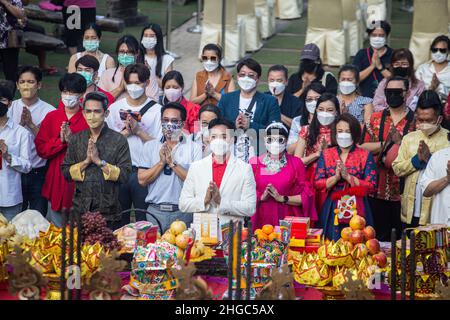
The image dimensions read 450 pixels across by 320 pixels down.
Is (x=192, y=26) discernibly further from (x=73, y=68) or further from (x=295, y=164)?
(x=295, y=164)

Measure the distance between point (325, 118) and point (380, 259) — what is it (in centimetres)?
212

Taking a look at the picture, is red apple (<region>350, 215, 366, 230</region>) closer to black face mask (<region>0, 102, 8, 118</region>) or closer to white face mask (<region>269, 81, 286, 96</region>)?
white face mask (<region>269, 81, 286, 96</region>)

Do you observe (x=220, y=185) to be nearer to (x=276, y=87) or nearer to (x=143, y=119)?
(x=143, y=119)

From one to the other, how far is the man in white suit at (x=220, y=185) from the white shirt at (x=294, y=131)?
1.32 m

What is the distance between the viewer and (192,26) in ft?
55.5

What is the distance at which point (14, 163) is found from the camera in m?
9.27

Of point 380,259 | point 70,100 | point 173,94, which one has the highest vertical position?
point 173,94

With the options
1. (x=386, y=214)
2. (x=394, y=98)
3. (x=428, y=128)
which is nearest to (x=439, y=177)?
(x=428, y=128)

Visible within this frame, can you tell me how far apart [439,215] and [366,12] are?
822cm

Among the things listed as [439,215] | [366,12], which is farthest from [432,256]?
[366,12]

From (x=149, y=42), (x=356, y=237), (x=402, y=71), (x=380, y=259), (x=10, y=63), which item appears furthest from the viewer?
(x=10, y=63)

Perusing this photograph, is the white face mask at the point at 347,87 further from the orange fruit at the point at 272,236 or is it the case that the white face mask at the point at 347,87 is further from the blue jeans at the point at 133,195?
the orange fruit at the point at 272,236
